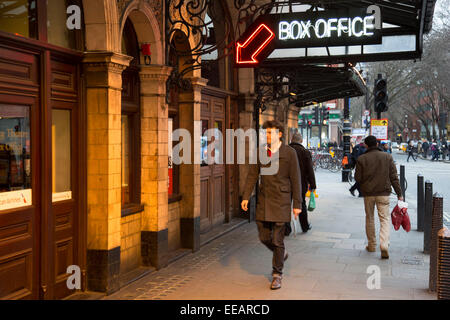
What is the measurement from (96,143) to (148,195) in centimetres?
149

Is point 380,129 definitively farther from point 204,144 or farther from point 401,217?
point 401,217

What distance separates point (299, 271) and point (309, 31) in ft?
15.4

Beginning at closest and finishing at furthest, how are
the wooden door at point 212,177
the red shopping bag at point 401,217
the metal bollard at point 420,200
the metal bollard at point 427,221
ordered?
the red shopping bag at point 401,217, the metal bollard at point 427,221, the wooden door at point 212,177, the metal bollard at point 420,200

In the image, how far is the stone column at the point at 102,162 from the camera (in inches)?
243

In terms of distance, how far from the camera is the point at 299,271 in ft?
24.4

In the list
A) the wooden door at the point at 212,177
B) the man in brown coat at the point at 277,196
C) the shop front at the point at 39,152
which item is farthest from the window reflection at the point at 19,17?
the wooden door at the point at 212,177

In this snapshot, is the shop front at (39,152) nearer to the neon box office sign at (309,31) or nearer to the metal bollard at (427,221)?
the neon box office sign at (309,31)

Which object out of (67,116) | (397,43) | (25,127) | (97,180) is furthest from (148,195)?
(397,43)

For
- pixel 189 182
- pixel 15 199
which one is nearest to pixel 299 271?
pixel 189 182

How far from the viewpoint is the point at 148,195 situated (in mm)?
7480

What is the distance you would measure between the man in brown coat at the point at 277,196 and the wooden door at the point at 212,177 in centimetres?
362

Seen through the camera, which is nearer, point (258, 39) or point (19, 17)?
point (19, 17)

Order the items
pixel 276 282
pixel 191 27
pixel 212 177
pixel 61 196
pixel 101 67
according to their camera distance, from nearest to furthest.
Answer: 1. pixel 61 196
2. pixel 101 67
3. pixel 276 282
4. pixel 191 27
5. pixel 212 177

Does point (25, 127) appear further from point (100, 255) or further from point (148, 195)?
point (148, 195)
